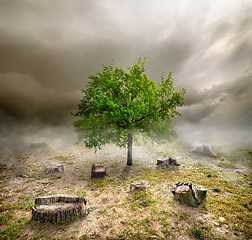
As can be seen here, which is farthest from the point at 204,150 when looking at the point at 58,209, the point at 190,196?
the point at 58,209

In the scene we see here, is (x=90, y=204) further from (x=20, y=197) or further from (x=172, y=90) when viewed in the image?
(x=172, y=90)

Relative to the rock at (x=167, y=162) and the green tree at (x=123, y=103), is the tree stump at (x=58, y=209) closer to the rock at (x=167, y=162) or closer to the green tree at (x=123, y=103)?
the green tree at (x=123, y=103)

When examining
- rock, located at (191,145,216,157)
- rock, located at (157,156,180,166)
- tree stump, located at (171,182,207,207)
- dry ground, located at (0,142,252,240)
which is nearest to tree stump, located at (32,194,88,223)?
dry ground, located at (0,142,252,240)

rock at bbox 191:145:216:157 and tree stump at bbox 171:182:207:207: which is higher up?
rock at bbox 191:145:216:157

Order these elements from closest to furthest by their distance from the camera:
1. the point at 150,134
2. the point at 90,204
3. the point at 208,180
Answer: the point at 90,204 → the point at 208,180 → the point at 150,134

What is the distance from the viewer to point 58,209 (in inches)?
232

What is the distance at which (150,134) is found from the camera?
48.9ft

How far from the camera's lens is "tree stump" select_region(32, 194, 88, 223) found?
5.77 metres

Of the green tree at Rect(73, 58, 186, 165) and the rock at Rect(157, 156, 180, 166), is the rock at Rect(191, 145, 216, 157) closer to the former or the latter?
the rock at Rect(157, 156, 180, 166)

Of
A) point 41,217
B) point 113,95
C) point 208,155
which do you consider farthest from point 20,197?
point 208,155

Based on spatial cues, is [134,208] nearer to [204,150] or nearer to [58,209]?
[58,209]

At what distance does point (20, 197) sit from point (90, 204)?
17.6 ft

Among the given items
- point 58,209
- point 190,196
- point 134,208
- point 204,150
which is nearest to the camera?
point 58,209

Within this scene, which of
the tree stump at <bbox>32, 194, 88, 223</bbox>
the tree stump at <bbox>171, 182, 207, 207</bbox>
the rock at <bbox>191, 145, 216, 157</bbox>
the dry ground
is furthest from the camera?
→ the rock at <bbox>191, 145, 216, 157</bbox>
